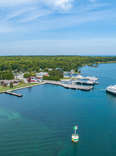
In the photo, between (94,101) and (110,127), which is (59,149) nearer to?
(110,127)

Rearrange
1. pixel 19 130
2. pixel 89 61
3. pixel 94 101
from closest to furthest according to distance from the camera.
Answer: pixel 19 130, pixel 94 101, pixel 89 61

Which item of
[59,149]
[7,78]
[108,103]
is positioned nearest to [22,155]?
[59,149]

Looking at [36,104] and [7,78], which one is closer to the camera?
[36,104]

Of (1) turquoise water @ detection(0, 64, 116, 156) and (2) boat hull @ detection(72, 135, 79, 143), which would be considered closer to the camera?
(1) turquoise water @ detection(0, 64, 116, 156)

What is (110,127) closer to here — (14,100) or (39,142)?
(39,142)

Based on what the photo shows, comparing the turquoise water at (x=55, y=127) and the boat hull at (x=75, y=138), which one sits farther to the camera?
the boat hull at (x=75, y=138)

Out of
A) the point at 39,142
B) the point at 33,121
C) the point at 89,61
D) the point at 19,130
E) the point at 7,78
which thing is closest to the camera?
the point at 39,142

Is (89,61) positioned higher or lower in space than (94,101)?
higher

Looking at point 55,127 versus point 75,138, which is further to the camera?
point 55,127
